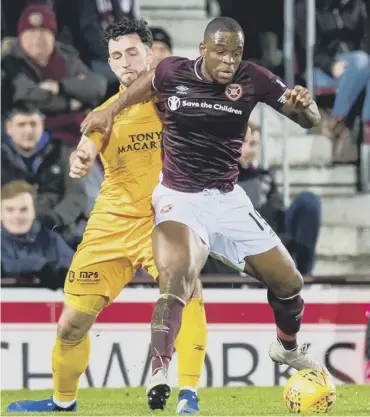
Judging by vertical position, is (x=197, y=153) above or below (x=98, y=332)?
above

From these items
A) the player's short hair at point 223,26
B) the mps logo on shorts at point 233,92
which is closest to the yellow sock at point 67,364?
the mps logo on shorts at point 233,92

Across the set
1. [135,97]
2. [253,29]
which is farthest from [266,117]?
[135,97]

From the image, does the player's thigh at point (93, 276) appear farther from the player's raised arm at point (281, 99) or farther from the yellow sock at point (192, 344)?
A: the player's raised arm at point (281, 99)

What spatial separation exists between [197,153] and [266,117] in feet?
14.0

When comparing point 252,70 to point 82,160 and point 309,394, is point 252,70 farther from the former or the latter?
point 309,394

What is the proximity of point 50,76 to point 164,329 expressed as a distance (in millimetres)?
4735

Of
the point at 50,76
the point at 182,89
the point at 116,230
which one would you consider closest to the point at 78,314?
the point at 116,230

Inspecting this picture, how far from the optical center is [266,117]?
10453 mm

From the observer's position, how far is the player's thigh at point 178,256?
19.1 feet

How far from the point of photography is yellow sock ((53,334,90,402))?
22.1ft

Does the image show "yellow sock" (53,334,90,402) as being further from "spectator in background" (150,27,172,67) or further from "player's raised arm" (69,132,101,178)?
"spectator in background" (150,27,172,67)

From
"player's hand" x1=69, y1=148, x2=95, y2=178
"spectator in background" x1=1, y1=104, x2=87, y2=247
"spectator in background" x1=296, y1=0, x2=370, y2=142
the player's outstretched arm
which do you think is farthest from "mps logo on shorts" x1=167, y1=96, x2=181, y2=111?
"spectator in background" x1=296, y1=0, x2=370, y2=142

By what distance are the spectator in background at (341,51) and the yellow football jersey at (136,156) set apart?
12.2ft

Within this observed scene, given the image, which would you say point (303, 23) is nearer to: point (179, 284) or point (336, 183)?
point (336, 183)
